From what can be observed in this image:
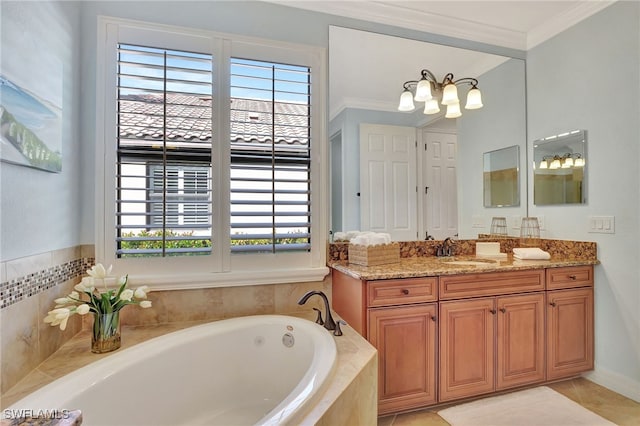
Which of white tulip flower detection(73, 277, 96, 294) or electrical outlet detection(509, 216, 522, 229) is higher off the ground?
electrical outlet detection(509, 216, 522, 229)

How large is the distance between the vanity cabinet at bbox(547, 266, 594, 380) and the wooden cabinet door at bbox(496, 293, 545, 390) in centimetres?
8

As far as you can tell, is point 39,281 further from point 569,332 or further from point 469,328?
point 569,332

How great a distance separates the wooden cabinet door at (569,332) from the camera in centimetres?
207

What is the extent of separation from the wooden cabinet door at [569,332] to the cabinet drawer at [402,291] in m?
0.92

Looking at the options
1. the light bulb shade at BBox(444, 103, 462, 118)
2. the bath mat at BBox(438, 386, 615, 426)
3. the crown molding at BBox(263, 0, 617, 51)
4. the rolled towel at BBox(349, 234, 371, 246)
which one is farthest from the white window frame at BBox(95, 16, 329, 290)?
the bath mat at BBox(438, 386, 615, 426)

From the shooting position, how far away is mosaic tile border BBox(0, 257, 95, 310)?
47.0 inches

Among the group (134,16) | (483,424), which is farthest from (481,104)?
(134,16)

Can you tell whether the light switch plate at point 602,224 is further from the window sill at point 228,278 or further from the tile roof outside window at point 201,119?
the tile roof outside window at point 201,119

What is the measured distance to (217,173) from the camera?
6.44ft

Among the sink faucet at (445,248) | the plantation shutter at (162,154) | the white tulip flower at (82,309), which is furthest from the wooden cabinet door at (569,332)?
the white tulip flower at (82,309)

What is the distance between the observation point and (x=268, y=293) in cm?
205

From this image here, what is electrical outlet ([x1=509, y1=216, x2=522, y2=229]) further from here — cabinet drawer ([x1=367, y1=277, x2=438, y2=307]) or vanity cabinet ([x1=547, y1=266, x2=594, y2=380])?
cabinet drawer ([x1=367, y1=277, x2=438, y2=307])

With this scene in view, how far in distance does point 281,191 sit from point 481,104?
1.82 metres

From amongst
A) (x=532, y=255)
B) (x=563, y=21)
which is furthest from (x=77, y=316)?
(x=563, y=21)
